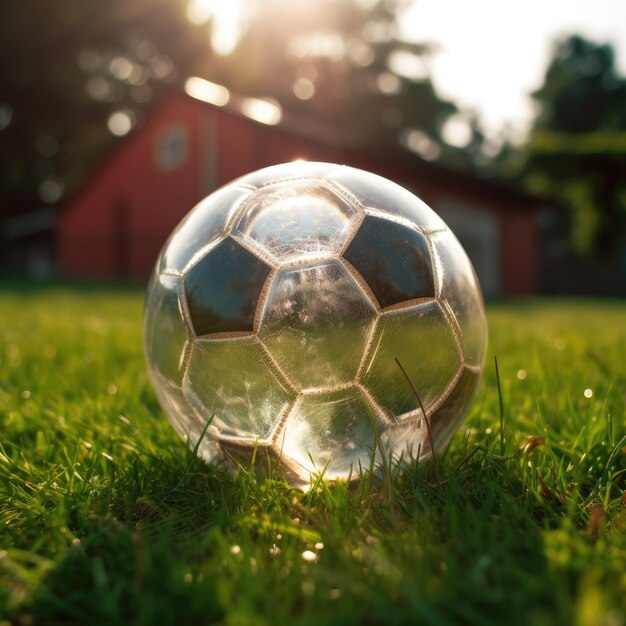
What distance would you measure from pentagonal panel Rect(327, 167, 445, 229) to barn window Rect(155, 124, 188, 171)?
57.2ft

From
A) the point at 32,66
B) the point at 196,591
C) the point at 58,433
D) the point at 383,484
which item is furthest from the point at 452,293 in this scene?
the point at 32,66

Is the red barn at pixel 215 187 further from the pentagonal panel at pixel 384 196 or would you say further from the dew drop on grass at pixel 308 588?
the dew drop on grass at pixel 308 588

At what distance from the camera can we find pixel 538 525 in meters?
1.48

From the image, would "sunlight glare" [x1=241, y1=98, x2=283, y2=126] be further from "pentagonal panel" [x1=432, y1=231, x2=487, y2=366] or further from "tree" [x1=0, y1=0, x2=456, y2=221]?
"pentagonal panel" [x1=432, y1=231, x2=487, y2=366]

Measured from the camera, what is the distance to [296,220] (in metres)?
1.72

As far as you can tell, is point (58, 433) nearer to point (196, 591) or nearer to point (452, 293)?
point (196, 591)

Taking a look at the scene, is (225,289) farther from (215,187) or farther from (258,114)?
(258,114)

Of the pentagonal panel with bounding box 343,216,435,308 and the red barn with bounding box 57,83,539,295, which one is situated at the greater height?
the pentagonal panel with bounding box 343,216,435,308

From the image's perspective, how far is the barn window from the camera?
734 inches

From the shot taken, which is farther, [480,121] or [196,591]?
[480,121]

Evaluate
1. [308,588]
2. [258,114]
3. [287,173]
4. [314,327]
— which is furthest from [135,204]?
[308,588]

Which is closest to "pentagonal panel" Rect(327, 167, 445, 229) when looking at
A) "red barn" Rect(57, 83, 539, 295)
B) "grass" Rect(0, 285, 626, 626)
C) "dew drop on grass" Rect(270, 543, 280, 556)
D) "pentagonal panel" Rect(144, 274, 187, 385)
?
"pentagonal panel" Rect(144, 274, 187, 385)

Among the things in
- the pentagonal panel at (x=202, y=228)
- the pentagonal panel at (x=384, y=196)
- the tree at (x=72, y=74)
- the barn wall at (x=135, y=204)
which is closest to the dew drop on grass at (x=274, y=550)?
the pentagonal panel at (x=202, y=228)

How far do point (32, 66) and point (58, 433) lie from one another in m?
31.3
